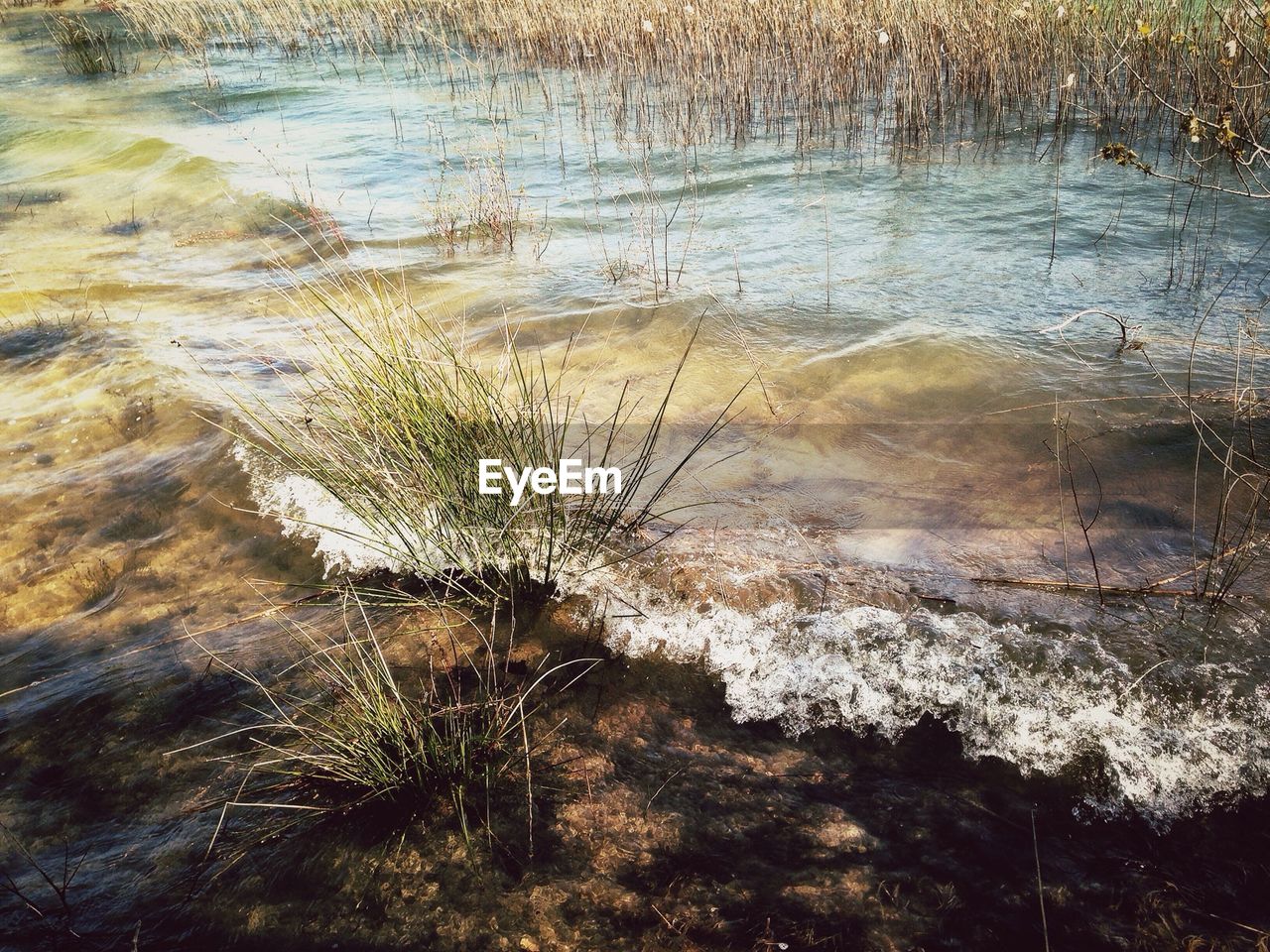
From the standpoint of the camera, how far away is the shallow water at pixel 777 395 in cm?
254

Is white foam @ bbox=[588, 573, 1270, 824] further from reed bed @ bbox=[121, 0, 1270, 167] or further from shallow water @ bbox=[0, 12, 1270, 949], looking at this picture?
reed bed @ bbox=[121, 0, 1270, 167]

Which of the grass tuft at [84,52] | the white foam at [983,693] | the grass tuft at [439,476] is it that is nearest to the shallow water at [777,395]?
the white foam at [983,693]

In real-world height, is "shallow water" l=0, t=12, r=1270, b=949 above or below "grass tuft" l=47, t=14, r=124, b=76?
below

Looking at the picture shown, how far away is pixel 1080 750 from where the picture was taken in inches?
89.4

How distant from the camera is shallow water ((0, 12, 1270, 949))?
2.54 m

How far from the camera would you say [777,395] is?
4.53 metres

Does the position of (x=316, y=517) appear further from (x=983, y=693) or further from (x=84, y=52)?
(x=84, y=52)

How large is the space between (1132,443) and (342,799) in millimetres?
3641

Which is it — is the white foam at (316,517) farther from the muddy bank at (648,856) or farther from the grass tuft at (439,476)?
the muddy bank at (648,856)

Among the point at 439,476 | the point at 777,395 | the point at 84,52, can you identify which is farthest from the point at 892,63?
the point at 84,52

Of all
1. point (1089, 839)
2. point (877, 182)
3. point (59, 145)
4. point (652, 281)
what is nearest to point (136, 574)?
point (1089, 839)

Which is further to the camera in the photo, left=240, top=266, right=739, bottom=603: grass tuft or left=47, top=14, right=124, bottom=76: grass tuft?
left=47, top=14, right=124, bottom=76: grass tuft

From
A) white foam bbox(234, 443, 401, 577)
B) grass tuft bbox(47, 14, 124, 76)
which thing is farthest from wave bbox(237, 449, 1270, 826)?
grass tuft bbox(47, 14, 124, 76)

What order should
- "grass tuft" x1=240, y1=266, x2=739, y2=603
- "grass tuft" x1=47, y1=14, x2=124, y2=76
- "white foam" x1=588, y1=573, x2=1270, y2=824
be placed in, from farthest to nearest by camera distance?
"grass tuft" x1=47, y1=14, x2=124, y2=76 < "grass tuft" x1=240, y1=266, x2=739, y2=603 < "white foam" x1=588, y1=573, x2=1270, y2=824
